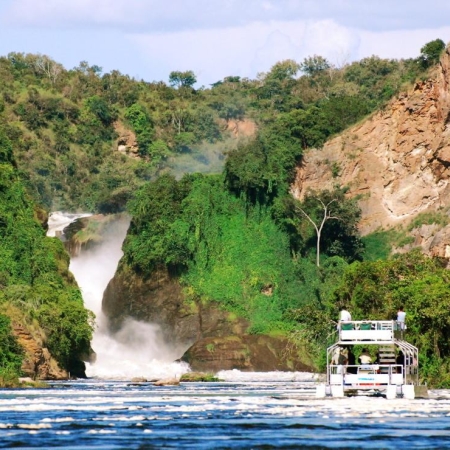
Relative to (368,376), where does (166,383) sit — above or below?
below

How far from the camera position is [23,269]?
12681 cm

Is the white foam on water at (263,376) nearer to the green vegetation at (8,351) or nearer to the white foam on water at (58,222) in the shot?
the green vegetation at (8,351)

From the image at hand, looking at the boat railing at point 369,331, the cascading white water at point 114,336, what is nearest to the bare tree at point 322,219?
the cascading white water at point 114,336

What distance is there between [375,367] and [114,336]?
76942 mm

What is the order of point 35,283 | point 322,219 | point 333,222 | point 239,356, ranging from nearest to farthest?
point 35,283, point 239,356, point 333,222, point 322,219

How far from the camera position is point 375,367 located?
226ft

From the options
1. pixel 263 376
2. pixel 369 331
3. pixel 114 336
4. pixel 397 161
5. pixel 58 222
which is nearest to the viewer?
pixel 369 331

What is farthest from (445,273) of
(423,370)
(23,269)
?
(23,269)

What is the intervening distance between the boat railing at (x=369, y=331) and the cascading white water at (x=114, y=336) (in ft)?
177

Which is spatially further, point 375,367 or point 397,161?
point 397,161

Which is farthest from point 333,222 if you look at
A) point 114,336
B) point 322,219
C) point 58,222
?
point 58,222

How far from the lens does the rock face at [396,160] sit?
152125 mm

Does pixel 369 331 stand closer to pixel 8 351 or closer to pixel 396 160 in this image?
pixel 8 351

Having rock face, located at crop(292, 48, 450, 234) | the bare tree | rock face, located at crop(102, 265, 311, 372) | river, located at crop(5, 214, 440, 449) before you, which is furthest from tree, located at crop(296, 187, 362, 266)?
river, located at crop(5, 214, 440, 449)
